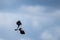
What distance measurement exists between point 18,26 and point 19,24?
0.51 metres

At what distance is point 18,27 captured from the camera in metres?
9.86

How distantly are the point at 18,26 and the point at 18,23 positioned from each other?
22.3 inches

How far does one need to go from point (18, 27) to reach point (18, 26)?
0.62 ft

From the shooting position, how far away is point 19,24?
968cm

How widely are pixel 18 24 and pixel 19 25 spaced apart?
10.9 inches

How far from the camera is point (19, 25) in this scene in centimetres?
978

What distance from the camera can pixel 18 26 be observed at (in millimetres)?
9898

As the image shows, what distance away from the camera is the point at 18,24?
9844 mm

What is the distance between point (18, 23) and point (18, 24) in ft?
0.69

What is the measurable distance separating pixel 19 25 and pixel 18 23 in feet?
1.50

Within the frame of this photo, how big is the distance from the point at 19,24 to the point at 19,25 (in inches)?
8.7

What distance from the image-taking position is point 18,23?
32.6 feet

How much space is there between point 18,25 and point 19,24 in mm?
341

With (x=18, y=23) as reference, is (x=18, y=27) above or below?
below
